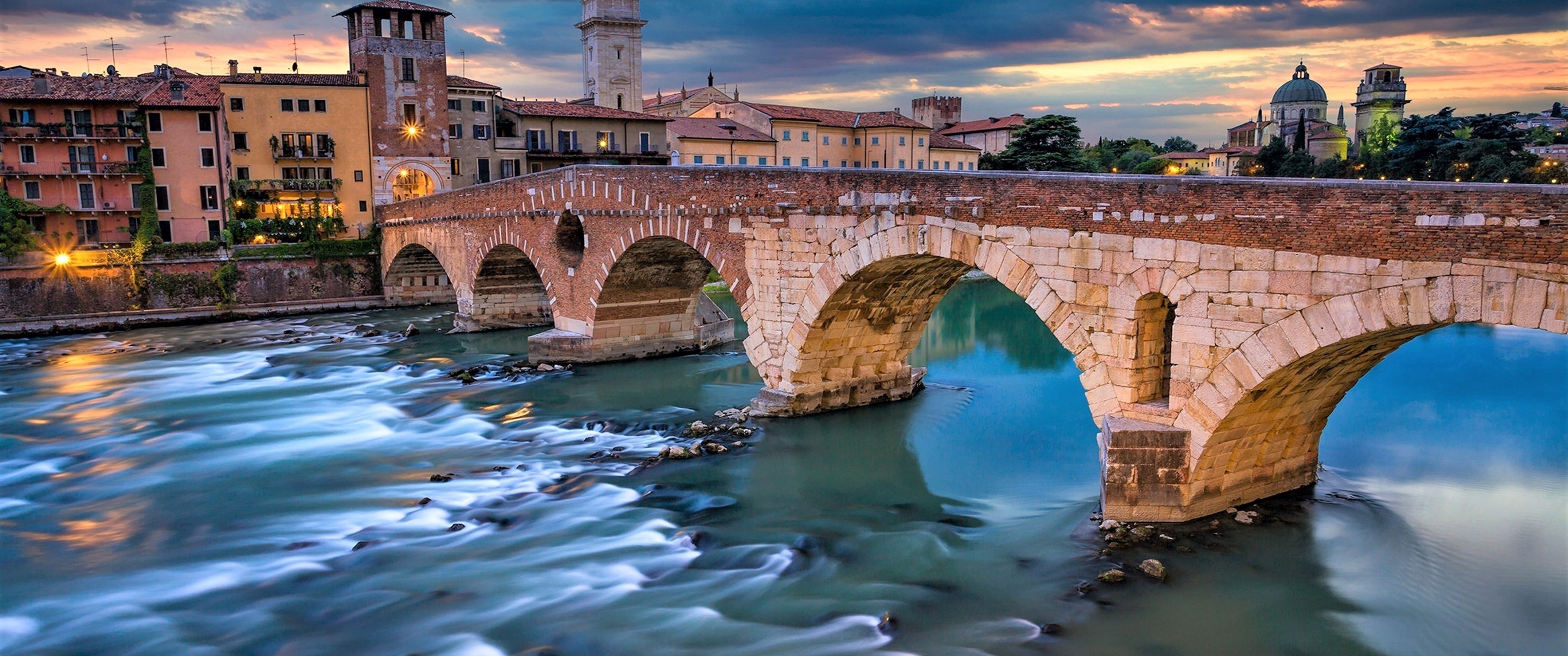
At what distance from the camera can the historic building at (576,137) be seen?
145 feet

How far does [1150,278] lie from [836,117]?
4521 cm

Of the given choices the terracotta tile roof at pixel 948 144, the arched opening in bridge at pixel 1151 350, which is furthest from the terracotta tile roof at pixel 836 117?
the arched opening in bridge at pixel 1151 350

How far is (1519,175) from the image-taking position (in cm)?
3175

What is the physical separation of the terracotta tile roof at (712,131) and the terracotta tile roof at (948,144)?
35.9ft

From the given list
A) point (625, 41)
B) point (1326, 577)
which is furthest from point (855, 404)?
point (625, 41)

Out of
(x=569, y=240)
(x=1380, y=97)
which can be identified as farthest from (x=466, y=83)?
(x=1380, y=97)

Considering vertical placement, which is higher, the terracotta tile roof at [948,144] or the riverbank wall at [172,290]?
the terracotta tile roof at [948,144]

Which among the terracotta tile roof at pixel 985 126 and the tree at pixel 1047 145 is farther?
the terracotta tile roof at pixel 985 126

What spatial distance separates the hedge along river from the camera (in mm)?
10078

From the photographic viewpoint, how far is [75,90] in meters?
36.2

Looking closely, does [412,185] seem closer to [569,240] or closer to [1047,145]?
[569,240]

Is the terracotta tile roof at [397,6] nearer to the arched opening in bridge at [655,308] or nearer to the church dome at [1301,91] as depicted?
the arched opening in bridge at [655,308]

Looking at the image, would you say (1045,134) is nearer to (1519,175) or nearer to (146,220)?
(1519,175)

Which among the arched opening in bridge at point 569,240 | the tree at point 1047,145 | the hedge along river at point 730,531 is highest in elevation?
the tree at point 1047,145
